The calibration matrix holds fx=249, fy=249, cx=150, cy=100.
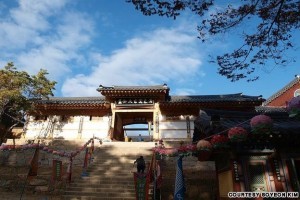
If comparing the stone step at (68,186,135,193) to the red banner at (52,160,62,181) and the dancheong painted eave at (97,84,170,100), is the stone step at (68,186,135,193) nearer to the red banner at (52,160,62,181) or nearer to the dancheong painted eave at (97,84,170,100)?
the red banner at (52,160,62,181)

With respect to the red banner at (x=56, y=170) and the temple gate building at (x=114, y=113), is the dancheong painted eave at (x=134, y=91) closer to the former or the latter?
the temple gate building at (x=114, y=113)

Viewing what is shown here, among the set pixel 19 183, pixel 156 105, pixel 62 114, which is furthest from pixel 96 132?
pixel 19 183

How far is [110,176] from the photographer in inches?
496

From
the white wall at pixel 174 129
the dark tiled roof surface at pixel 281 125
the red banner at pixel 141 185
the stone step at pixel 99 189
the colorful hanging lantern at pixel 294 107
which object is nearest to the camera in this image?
the colorful hanging lantern at pixel 294 107

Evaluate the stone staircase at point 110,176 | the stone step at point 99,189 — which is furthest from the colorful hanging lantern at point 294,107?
the stone step at point 99,189

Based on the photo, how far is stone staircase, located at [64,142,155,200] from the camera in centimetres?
1097

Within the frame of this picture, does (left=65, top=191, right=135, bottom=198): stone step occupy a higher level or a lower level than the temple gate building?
lower

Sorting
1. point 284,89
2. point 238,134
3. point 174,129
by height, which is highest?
point 284,89

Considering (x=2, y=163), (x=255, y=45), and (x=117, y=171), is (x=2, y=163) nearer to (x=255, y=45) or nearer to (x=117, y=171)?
(x=117, y=171)

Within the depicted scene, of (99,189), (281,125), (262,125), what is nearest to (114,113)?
(99,189)

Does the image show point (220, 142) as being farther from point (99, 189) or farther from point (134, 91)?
point (134, 91)

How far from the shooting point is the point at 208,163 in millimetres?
14078

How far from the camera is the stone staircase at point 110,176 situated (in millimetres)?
10969

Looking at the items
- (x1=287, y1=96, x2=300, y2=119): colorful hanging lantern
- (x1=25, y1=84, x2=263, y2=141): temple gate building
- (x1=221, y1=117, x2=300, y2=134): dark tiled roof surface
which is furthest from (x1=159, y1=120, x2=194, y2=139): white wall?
(x1=287, y1=96, x2=300, y2=119): colorful hanging lantern
